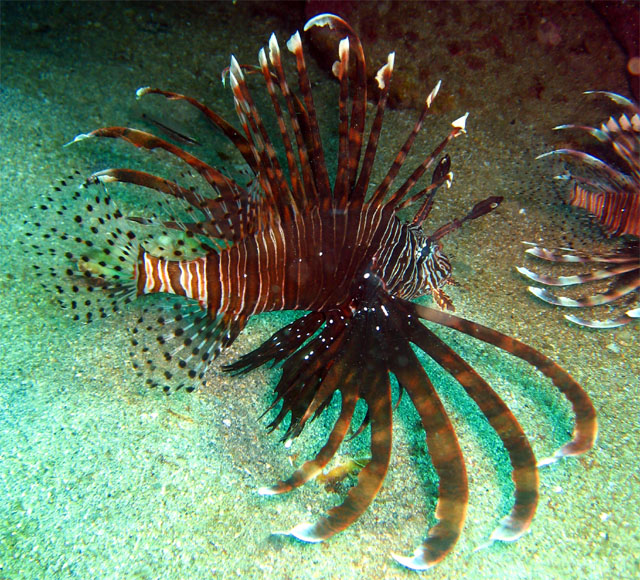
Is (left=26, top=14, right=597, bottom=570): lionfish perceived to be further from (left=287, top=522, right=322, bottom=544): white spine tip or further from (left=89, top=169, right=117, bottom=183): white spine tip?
(left=287, top=522, right=322, bottom=544): white spine tip

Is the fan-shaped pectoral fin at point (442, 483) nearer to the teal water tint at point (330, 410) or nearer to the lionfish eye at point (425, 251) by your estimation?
the teal water tint at point (330, 410)

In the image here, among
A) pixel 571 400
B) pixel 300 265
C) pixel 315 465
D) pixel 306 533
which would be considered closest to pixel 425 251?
pixel 300 265

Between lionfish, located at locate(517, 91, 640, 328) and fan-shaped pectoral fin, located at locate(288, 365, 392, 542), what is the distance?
6.12 ft

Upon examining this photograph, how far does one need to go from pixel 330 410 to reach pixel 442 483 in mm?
1057

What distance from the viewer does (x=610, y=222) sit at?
383 cm

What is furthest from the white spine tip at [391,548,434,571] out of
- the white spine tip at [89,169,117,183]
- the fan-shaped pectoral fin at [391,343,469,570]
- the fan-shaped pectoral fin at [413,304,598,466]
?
the white spine tip at [89,169,117,183]

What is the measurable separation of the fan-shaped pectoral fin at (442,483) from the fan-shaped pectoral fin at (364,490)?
0.21m

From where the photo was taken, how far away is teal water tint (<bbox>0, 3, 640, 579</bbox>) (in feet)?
7.09

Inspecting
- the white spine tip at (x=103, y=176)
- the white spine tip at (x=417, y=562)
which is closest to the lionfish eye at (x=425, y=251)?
the white spine tip at (x=417, y=562)

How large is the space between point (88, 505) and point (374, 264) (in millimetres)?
2049

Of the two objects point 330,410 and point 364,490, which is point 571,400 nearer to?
point 364,490

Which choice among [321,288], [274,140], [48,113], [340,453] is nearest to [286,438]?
[340,453]

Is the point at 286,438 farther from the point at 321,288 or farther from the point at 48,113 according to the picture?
the point at 48,113

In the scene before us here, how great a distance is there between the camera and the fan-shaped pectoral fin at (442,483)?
6.43ft
